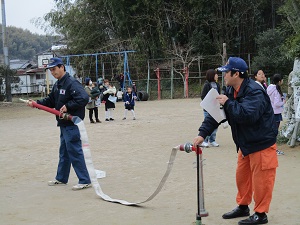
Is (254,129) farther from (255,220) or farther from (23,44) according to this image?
(23,44)

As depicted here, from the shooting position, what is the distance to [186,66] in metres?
31.8

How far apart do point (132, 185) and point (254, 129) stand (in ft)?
9.16

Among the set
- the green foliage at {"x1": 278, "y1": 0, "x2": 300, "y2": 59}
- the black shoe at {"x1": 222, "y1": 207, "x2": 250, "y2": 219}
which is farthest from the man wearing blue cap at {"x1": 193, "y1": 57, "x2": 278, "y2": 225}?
the green foliage at {"x1": 278, "y1": 0, "x2": 300, "y2": 59}

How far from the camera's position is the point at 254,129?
4.74 m

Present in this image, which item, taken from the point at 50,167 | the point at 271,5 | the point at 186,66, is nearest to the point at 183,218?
the point at 50,167

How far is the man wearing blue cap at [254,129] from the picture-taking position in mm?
4625

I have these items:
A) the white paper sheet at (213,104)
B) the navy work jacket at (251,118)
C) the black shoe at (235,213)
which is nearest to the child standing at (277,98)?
the black shoe at (235,213)

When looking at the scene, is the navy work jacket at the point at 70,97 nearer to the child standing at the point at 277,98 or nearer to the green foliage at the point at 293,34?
the child standing at the point at 277,98

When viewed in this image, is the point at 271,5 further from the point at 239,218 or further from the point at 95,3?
the point at 239,218

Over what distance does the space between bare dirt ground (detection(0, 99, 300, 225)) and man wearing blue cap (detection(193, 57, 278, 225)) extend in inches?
17.6

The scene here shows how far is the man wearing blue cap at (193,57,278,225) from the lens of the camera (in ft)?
15.2

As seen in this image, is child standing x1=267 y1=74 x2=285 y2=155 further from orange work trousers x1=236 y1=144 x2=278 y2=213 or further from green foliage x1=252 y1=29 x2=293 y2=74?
green foliage x1=252 y1=29 x2=293 y2=74

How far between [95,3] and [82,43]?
3480 mm

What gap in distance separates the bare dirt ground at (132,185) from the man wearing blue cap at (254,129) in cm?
45
